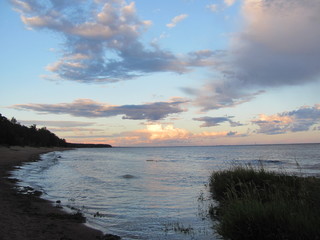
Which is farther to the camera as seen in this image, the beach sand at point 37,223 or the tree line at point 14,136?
the tree line at point 14,136

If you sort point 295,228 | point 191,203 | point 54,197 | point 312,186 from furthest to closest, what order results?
point 54,197 → point 191,203 → point 312,186 → point 295,228

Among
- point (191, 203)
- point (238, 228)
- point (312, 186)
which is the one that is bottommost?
point (191, 203)

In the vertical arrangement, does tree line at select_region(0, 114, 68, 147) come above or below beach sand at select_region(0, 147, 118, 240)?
above

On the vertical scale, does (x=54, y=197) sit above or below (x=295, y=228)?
below

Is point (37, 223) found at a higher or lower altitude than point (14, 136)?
lower

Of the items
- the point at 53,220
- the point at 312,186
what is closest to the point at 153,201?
the point at 53,220

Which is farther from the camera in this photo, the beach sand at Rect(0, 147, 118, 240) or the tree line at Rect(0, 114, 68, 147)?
the tree line at Rect(0, 114, 68, 147)

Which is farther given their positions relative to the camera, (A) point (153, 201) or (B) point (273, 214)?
(A) point (153, 201)

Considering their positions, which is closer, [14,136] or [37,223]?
[37,223]

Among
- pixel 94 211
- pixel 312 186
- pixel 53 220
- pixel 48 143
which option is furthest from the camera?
pixel 48 143

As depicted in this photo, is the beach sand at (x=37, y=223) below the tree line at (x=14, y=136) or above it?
below

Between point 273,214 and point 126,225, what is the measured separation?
18.4 ft

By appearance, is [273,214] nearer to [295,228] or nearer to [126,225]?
[295,228]

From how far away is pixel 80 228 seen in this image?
920 centimetres
